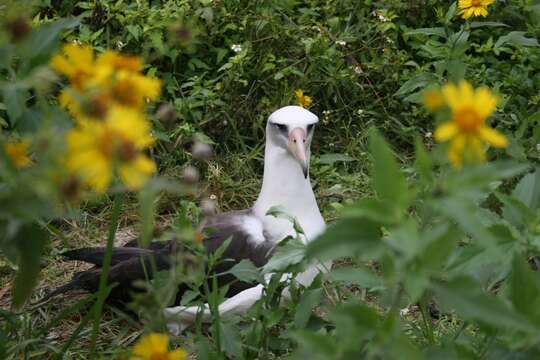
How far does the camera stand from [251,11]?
11.1ft

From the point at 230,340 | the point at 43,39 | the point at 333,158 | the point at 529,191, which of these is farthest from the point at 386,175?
the point at 333,158

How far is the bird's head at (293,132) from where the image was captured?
2432 millimetres

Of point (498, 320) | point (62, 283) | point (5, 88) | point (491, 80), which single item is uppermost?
point (5, 88)

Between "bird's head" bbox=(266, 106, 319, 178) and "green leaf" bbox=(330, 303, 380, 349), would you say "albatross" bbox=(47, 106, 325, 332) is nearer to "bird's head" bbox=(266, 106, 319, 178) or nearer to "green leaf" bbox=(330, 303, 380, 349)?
"bird's head" bbox=(266, 106, 319, 178)

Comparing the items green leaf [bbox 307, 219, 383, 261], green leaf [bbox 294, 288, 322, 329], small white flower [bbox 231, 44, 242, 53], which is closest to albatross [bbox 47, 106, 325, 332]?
green leaf [bbox 294, 288, 322, 329]

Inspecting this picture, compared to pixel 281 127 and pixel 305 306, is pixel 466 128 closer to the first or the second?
pixel 305 306

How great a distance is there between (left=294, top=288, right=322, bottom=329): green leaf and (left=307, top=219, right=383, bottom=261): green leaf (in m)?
0.65

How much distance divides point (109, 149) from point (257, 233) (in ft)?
5.18

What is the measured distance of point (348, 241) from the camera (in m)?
0.98

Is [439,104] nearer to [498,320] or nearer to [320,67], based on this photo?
[498,320]

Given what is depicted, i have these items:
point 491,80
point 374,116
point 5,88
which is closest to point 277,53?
point 374,116

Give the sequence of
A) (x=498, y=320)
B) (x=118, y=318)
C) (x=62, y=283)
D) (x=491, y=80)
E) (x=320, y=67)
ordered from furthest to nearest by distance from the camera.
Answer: (x=320, y=67), (x=491, y=80), (x=62, y=283), (x=118, y=318), (x=498, y=320)

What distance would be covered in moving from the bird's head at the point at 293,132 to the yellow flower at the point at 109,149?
5.19ft

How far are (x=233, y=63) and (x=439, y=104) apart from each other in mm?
2252
